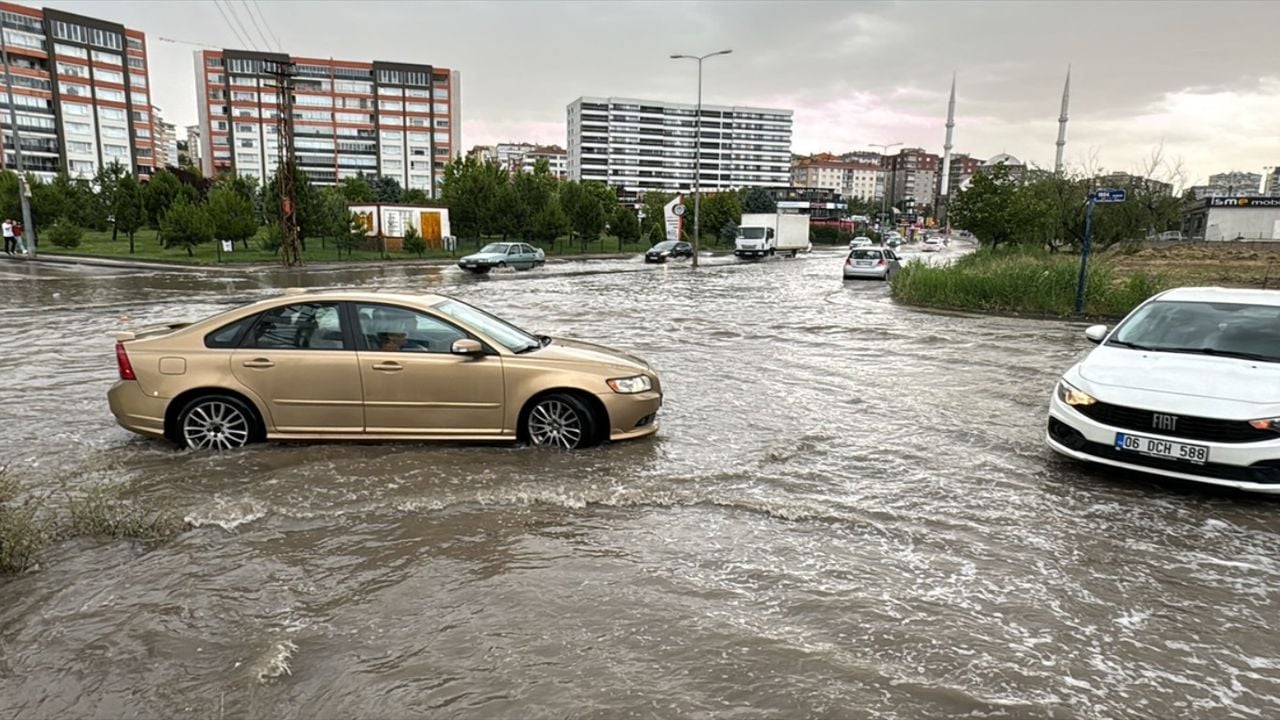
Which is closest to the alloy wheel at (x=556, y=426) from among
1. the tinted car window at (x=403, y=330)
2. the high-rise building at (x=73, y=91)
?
the tinted car window at (x=403, y=330)

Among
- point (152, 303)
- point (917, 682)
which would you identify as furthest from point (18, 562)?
point (152, 303)

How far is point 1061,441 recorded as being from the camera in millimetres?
6250

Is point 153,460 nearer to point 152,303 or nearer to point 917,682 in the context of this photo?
point 917,682

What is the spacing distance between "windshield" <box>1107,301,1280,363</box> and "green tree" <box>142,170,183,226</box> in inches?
2074

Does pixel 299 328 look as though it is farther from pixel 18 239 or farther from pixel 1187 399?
pixel 18 239

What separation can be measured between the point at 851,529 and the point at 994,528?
99cm

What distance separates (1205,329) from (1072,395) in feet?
5.95

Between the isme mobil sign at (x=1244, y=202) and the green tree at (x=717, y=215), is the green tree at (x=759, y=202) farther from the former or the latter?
the isme mobil sign at (x=1244, y=202)

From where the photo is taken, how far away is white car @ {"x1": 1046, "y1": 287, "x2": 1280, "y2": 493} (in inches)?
211

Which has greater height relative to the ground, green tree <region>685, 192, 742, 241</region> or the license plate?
green tree <region>685, 192, 742, 241</region>

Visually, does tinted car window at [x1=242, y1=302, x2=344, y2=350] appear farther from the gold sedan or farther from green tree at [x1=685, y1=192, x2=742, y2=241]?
green tree at [x1=685, y1=192, x2=742, y2=241]

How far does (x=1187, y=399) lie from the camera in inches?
219

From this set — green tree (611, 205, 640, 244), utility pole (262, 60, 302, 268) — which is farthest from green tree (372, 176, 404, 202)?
utility pole (262, 60, 302, 268)

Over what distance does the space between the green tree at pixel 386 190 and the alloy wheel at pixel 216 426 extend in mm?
96632
